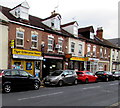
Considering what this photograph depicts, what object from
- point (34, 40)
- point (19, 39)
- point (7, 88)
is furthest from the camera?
point (34, 40)

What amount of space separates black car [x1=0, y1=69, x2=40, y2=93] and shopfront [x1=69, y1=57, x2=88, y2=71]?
11.7 metres

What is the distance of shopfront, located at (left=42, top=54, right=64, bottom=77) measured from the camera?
63.1ft

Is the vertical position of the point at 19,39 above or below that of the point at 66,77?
above

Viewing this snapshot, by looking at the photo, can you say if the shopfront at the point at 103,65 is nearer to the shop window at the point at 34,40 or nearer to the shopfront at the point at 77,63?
the shopfront at the point at 77,63

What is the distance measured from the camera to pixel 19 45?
16.2 meters

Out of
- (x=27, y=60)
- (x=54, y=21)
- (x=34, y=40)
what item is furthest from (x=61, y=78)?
(x=54, y=21)

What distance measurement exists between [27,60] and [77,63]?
9827 mm

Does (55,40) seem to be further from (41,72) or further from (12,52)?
(12,52)

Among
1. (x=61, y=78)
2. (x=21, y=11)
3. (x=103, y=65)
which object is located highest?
(x=21, y=11)

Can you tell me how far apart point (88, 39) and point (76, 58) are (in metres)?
5.78

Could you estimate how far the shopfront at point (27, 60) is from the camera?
1570cm

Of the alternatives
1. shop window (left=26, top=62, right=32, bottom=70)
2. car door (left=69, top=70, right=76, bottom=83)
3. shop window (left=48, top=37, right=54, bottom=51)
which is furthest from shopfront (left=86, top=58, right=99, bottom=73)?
shop window (left=26, top=62, right=32, bottom=70)

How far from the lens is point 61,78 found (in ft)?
45.0

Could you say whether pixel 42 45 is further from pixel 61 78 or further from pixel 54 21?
pixel 61 78
